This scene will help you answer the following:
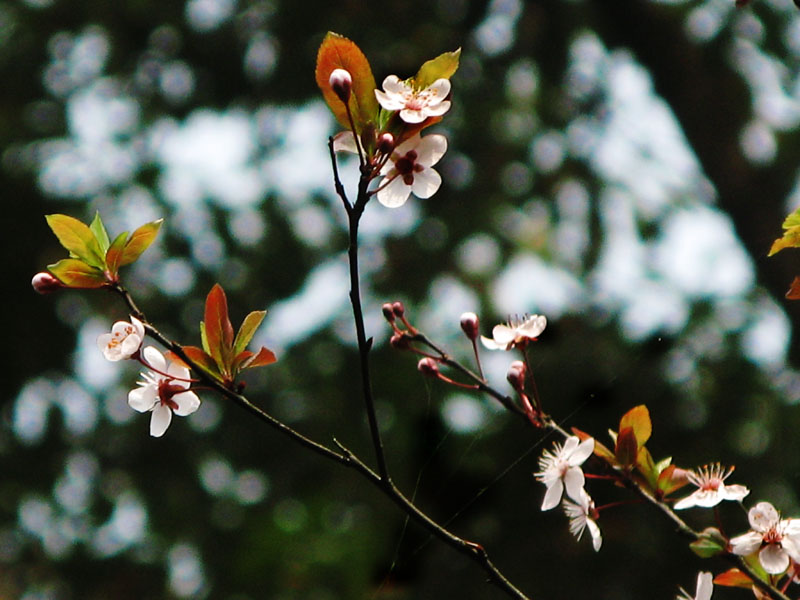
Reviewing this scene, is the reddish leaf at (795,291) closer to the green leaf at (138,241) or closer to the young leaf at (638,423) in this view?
the young leaf at (638,423)

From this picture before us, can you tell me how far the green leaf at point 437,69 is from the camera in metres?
0.50

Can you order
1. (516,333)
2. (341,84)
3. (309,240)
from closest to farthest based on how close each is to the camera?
Result: (341,84) → (516,333) → (309,240)

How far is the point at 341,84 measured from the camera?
47cm

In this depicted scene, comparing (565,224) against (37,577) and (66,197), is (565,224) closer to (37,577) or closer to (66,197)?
(66,197)

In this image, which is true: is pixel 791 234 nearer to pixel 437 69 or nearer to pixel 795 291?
pixel 795 291

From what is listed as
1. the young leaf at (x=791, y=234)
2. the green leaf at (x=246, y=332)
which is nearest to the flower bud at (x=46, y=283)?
the green leaf at (x=246, y=332)

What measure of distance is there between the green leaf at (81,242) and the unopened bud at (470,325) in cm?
25

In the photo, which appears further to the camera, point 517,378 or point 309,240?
point 309,240

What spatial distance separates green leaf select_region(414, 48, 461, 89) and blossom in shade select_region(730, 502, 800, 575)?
315mm

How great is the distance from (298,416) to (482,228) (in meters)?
0.94

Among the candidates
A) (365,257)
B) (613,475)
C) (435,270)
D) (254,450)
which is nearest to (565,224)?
(435,270)

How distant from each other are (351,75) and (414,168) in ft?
0.22

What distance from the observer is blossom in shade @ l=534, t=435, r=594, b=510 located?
1.67 feet

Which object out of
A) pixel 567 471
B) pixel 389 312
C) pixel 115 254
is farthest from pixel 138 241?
pixel 567 471
